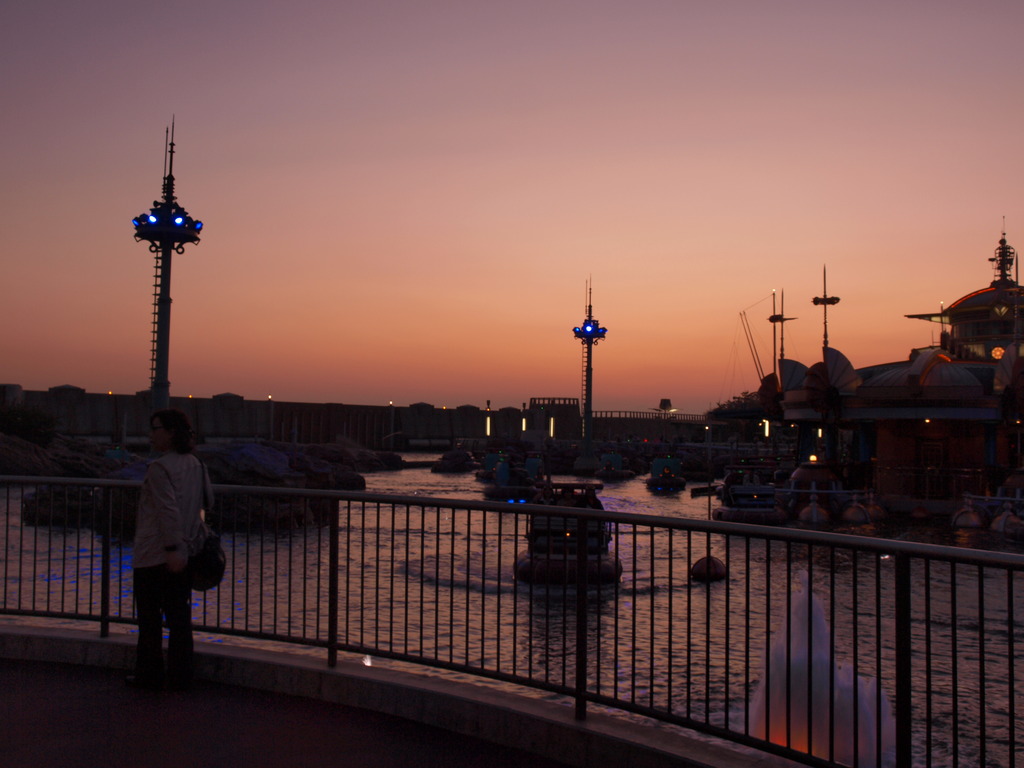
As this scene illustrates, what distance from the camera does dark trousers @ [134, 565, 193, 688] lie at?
5.86m

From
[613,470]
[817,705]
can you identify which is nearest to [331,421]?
[613,470]

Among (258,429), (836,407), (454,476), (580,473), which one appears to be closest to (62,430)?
(258,429)

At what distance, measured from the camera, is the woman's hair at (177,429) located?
593cm

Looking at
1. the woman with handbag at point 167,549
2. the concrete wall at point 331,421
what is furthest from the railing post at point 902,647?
the concrete wall at point 331,421

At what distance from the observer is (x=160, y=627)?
5.89 m

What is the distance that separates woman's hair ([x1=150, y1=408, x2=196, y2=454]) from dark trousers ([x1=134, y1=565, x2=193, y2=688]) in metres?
0.79

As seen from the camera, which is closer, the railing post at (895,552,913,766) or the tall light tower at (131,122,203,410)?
the railing post at (895,552,913,766)

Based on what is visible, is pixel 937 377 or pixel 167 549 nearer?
pixel 167 549

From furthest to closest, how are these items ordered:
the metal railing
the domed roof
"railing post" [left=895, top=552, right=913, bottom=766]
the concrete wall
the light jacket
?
the concrete wall → the domed roof → the light jacket → the metal railing → "railing post" [left=895, top=552, right=913, bottom=766]

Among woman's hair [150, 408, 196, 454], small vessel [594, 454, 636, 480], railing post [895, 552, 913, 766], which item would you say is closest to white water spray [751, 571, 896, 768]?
railing post [895, 552, 913, 766]

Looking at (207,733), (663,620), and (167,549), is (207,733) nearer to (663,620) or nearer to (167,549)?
(167,549)

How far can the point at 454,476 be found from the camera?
3228 inches

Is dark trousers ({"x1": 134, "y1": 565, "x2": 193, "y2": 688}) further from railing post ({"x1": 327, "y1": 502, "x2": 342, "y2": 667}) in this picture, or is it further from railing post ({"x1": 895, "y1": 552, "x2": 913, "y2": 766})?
railing post ({"x1": 895, "y1": 552, "x2": 913, "y2": 766})

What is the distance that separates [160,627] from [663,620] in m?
15.7
